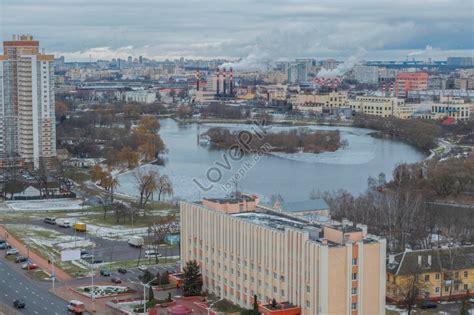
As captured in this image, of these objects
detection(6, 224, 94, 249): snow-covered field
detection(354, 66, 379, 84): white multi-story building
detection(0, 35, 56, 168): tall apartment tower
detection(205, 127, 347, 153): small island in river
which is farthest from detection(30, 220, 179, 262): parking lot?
detection(354, 66, 379, 84): white multi-story building

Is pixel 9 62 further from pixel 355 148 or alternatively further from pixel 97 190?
pixel 355 148

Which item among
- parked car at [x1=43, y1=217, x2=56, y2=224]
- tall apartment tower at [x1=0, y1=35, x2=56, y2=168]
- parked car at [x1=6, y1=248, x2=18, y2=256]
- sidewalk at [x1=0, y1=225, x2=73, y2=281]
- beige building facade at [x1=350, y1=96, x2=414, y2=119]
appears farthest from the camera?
beige building facade at [x1=350, y1=96, x2=414, y2=119]

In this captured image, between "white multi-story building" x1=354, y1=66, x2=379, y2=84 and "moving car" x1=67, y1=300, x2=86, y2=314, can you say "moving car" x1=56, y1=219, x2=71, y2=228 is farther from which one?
"white multi-story building" x1=354, y1=66, x2=379, y2=84

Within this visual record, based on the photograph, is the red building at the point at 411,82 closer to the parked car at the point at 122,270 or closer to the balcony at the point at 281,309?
the parked car at the point at 122,270

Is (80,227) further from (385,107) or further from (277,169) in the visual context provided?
(385,107)

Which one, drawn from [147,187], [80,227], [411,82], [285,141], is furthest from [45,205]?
[411,82]

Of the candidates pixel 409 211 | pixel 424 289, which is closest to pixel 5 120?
pixel 409 211
